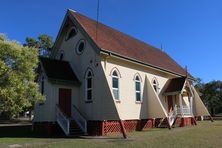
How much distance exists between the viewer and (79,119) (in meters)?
21.5

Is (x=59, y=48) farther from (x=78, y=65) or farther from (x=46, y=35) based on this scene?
(x=46, y=35)

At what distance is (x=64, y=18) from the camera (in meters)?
24.8

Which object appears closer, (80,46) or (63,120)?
(63,120)

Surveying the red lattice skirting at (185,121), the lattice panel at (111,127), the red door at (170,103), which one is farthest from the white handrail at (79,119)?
the red door at (170,103)

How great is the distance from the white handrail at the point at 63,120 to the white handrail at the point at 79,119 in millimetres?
1367

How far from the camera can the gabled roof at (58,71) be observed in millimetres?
21484

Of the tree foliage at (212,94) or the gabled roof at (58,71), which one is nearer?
the gabled roof at (58,71)

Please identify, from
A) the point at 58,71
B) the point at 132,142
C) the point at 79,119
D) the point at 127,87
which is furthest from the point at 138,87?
the point at 132,142

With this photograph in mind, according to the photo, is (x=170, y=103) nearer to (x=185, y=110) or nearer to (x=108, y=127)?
(x=185, y=110)

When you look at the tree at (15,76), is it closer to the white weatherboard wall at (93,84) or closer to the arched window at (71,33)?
the white weatherboard wall at (93,84)

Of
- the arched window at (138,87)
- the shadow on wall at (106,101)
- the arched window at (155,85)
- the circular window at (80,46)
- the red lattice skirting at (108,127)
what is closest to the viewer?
the shadow on wall at (106,101)

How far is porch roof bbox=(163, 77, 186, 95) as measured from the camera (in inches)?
1061

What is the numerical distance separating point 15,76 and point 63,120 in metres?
6.70

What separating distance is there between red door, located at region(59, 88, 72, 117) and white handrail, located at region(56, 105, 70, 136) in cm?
73
